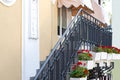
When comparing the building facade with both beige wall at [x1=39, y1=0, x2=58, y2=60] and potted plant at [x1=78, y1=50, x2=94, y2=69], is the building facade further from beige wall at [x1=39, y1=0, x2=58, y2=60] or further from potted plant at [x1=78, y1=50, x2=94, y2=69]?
potted plant at [x1=78, y1=50, x2=94, y2=69]

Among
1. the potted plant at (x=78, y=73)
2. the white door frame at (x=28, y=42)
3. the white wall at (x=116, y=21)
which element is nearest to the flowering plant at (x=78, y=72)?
the potted plant at (x=78, y=73)

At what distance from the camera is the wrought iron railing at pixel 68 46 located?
531cm

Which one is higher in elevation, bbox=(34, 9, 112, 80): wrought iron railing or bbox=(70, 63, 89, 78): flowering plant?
bbox=(34, 9, 112, 80): wrought iron railing

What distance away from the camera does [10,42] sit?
6.19m

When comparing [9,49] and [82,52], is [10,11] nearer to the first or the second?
[9,49]

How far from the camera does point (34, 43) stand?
24.2 ft

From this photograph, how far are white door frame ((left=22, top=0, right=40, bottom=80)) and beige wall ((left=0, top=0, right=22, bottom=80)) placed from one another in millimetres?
195

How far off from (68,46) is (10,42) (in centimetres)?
127

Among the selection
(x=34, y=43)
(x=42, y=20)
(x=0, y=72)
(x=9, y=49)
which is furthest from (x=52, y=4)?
(x=0, y=72)

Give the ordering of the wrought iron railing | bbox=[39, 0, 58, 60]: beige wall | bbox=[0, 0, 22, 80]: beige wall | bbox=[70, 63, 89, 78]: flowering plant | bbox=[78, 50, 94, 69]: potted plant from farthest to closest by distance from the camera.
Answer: bbox=[39, 0, 58, 60]: beige wall, bbox=[78, 50, 94, 69]: potted plant, bbox=[0, 0, 22, 80]: beige wall, bbox=[70, 63, 89, 78]: flowering plant, the wrought iron railing

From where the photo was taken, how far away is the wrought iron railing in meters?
5.31

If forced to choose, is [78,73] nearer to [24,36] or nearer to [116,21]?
[24,36]

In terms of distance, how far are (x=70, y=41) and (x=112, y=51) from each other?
7.03 feet

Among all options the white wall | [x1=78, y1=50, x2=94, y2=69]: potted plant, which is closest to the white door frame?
[x1=78, y1=50, x2=94, y2=69]: potted plant
